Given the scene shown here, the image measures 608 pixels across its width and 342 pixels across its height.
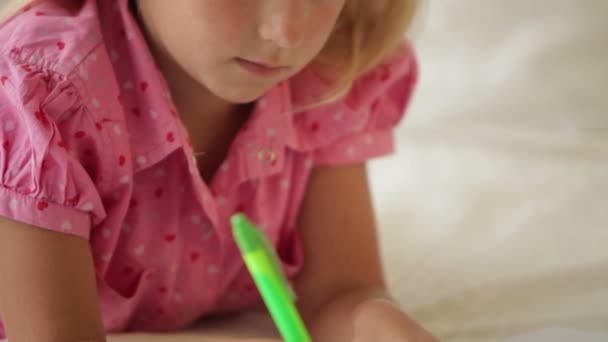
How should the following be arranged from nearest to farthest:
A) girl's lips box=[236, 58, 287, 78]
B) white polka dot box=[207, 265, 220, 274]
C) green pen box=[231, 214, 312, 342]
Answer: green pen box=[231, 214, 312, 342]
girl's lips box=[236, 58, 287, 78]
white polka dot box=[207, 265, 220, 274]

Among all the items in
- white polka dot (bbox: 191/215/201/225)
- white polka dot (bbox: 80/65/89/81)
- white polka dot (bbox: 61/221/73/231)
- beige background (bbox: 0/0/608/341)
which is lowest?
beige background (bbox: 0/0/608/341)

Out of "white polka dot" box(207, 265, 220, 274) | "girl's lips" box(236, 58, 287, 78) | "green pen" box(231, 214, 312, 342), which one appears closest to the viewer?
"green pen" box(231, 214, 312, 342)

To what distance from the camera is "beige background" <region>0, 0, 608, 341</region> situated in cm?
77

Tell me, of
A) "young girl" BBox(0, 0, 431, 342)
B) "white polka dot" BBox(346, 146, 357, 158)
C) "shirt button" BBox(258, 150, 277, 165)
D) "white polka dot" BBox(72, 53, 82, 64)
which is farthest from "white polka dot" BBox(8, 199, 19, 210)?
"white polka dot" BBox(346, 146, 357, 158)

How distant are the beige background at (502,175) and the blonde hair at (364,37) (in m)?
0.07

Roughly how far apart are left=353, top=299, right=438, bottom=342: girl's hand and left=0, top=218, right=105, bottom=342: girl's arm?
0.69 ft

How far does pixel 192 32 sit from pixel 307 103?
173 millimetres

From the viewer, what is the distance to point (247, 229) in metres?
0.50

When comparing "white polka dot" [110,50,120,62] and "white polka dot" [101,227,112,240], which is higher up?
"white polka dot" [110,50,120,62]

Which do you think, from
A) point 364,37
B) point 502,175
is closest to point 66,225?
point 364,37

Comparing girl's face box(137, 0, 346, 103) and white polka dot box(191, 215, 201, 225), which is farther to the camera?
white polka dot box(191, 215, 201, 225)

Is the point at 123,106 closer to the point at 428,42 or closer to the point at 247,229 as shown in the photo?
the point at 247,229

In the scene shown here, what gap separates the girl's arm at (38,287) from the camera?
0.55 metres

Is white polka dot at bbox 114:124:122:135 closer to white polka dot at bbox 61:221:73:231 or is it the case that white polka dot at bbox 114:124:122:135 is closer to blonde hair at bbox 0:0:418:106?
white polka dot at bbox 61:221:73:231
